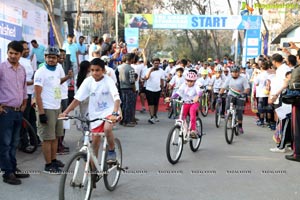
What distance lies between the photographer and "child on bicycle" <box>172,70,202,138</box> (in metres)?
7.48

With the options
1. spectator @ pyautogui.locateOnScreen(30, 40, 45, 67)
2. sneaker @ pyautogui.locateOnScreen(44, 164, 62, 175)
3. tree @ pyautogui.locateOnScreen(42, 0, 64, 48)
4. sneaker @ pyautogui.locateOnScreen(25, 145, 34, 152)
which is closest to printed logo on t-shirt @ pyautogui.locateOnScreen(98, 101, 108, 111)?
sneaker @ pyautogui.locateOnScreen(44, 164, 62, 175)

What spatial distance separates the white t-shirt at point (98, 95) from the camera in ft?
16.8

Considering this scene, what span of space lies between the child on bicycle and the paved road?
2.44 ft

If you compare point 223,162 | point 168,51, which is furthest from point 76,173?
point 168,51

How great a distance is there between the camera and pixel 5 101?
5352mm

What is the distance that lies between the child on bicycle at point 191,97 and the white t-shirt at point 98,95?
2.60 metres

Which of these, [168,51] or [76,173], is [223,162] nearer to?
[76,173]

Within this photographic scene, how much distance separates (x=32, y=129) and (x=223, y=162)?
3668 mm

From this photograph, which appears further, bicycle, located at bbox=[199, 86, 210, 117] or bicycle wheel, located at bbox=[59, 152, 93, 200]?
bicycle, located at bbox=[199, 86, 210, 117]

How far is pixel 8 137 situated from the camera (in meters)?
5.41

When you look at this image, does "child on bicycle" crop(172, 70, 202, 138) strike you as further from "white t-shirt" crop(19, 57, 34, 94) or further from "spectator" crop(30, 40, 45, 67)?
"spectator" crop(30, 40, 45, 67)

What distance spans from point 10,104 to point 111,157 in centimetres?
165

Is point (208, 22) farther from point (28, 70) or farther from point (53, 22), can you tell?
point (28, 70)

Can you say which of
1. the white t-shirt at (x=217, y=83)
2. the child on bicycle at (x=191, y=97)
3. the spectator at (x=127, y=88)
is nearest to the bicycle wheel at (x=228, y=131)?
the child on bicycle at (x=191, y=97)
